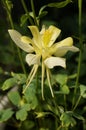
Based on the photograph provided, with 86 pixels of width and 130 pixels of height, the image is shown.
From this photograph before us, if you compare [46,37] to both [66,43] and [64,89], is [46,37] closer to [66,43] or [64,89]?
[66,43]

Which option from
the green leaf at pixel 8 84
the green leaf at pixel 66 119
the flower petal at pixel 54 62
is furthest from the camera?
the green leaf at pixel 8 84

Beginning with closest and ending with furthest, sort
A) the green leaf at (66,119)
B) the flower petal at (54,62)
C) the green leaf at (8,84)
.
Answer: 1. the flower petal at (54,62)
2. the green leaf at (66,119)
3. the green leaf at (8,84)

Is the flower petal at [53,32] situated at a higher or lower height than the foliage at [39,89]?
higher

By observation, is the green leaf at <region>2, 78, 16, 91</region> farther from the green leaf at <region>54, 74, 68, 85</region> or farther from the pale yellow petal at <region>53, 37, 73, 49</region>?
the pale yellow petal at <region>53, 37, 73, 49</region>

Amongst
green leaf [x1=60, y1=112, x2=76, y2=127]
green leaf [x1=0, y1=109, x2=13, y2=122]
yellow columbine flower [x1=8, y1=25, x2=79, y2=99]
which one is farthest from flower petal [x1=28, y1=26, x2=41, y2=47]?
green leaf [x1=0, y1=109, x2=13, y2=122]

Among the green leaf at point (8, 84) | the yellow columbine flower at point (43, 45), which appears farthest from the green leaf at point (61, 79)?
the yellow columbine flower at point (43, 45)

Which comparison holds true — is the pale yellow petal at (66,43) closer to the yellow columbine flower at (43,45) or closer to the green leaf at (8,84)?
the yellow columbine flower at (43,45)

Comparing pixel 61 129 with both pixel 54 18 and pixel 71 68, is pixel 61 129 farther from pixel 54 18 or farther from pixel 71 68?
pixel 54 18

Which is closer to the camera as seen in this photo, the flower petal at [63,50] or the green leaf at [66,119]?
the flower petal at [63,50]
